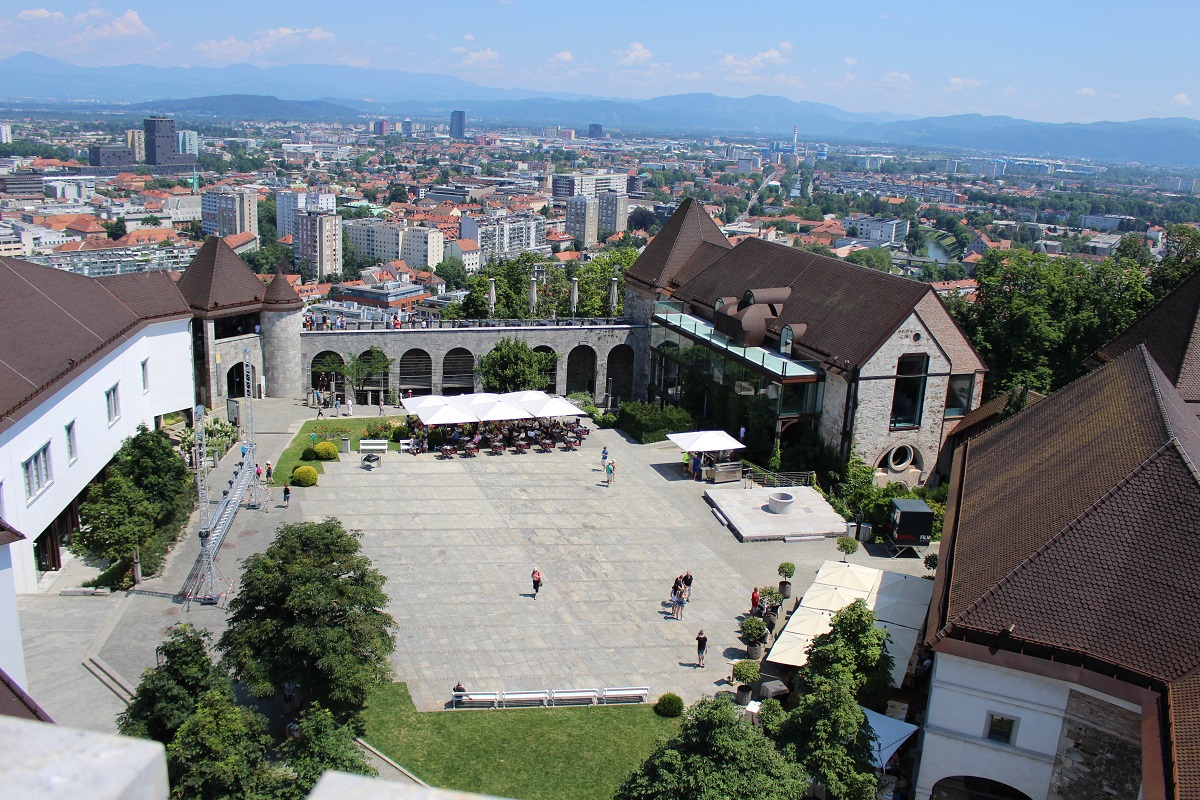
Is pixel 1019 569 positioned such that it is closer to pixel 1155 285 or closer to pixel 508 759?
pixel 508 759

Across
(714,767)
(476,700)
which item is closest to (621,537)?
(476,700)

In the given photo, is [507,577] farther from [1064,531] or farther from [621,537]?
[1064,531]

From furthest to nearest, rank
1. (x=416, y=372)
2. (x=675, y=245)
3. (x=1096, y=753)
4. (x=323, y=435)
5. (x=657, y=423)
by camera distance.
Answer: (x=675, y=245) < (x=416, y=372) < (x=657, y=423) < (x=323, y=435) < (x=1096, y=753)

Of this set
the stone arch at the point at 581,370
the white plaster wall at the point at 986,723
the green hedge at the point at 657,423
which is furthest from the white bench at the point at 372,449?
the white plaster wall at the point at 986,723

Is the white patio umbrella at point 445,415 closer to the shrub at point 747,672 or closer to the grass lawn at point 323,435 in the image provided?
the grass lawn at point 323,435

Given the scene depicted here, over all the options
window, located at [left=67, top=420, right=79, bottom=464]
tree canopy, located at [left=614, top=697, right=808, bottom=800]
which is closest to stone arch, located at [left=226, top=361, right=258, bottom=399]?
window, located at [left=67, top=420, right=79, bottom=464]
